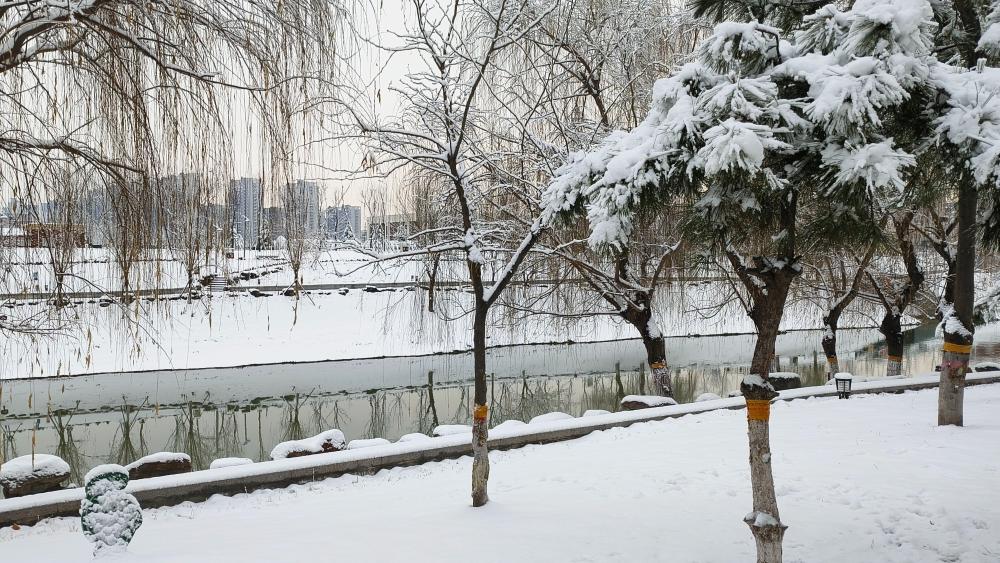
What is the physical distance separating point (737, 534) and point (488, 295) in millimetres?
2689

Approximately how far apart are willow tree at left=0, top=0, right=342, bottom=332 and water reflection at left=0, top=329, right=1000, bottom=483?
25.3 ft

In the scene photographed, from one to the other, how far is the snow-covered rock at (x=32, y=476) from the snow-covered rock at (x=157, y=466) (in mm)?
662

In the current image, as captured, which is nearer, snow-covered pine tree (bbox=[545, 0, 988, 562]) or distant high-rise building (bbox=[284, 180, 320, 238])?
snow-covered pine tree (bbox=[545, 0, 988, 562])

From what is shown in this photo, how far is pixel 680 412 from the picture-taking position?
9844mm

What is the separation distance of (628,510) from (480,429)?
141 cm

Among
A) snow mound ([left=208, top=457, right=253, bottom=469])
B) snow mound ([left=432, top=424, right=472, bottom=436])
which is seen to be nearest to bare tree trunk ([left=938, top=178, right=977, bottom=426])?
snow mound ([left=432, top=424, right=472, bottom=436])

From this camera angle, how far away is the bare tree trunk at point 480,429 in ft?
18.3

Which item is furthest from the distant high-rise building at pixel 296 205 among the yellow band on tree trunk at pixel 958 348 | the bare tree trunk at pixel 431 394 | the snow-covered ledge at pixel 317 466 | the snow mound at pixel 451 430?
the bare tree trunk at pixel 431 394

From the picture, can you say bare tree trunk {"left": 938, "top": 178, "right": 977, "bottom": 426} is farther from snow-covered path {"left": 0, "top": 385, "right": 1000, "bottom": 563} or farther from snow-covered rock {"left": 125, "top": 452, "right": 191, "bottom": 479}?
snow-covered rock {"left": 125, "top": 452, "right": 191, "bottom": 479}

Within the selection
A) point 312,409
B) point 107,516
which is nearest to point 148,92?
point 107,516

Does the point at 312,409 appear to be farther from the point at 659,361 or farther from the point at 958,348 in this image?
the point at 958,348

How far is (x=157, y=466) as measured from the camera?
764cm

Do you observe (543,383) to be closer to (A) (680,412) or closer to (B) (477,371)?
(A) (680,412)

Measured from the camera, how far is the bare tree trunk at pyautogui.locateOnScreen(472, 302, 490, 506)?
219 inches
